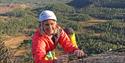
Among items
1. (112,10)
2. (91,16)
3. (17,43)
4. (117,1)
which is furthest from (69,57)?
(117,1)

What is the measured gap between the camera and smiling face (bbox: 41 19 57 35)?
5340 mm

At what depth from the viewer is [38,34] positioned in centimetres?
539

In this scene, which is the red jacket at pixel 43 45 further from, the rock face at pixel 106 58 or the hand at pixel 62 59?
the rock face at pixel 106 58

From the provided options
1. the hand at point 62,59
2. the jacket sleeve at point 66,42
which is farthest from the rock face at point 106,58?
the jacket sleeve at point 66,42

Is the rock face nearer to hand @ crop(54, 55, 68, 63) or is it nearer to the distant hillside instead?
hand @ crop(54, 55, 68, 63)

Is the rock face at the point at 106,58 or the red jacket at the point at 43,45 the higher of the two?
the red jacket at the point at 43,45

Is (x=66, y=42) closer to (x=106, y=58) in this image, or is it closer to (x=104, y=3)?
(x=106, y=58)

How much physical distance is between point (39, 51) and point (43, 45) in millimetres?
218

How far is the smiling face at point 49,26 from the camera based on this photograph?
5.34 meters

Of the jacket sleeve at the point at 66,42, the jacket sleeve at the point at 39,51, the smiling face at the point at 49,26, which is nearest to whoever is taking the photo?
the jacket sleeve at the point at 39,51

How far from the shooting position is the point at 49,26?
5328 millimetres

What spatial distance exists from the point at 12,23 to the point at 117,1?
865 inches

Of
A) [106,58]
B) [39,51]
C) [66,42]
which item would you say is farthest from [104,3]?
[39,51]

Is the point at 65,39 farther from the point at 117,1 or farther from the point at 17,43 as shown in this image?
the point at 117,1
